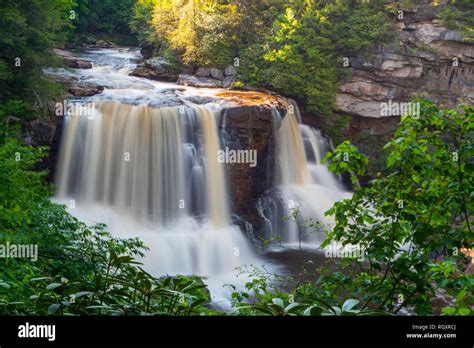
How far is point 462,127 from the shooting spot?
2.06 metres

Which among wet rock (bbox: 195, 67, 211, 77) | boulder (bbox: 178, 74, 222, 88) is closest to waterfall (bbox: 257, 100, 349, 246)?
boulder (bbox: 178, 74, 222, 88)

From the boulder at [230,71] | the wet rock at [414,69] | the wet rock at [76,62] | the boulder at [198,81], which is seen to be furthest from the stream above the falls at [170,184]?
the wet rock at [414,69]

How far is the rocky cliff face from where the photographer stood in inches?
514

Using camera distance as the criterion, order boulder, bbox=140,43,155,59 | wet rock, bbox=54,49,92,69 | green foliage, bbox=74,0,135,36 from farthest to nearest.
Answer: green foliage, bbox=74,0,135,36
boulder, bbox=140,43,155,59
wet rock, bbox=54,49,92,69

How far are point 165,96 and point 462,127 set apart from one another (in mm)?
8055

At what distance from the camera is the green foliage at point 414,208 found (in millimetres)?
1829

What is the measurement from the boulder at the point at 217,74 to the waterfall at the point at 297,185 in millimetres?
1912

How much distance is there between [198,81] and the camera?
1159 centimetres

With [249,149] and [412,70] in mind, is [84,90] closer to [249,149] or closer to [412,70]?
[249,149]

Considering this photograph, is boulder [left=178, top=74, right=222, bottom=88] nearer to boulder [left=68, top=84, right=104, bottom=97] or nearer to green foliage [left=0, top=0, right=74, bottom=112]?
boulder [left=68, top=84, right=104, bottom=97]

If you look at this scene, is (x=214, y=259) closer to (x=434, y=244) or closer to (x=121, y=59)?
(x=434, y=244)

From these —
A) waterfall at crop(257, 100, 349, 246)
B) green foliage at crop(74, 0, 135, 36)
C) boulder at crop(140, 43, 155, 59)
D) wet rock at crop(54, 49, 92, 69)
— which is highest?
green foliage at crop(74, 0, 135, 36)

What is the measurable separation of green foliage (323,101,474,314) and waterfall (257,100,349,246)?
21.0ft

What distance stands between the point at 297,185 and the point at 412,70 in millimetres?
5802
